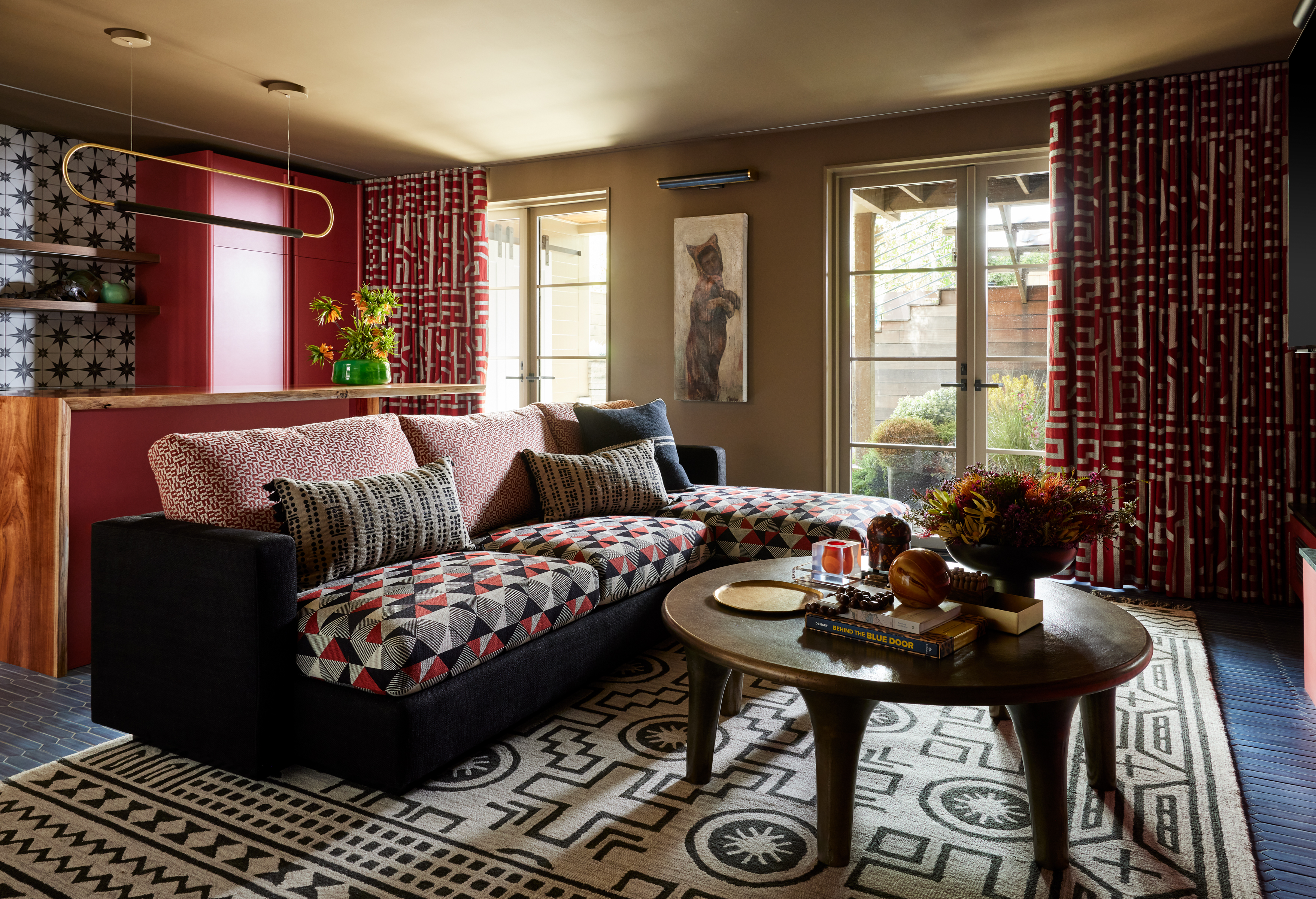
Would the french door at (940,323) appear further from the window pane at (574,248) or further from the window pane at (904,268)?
the window pane at (574,248)

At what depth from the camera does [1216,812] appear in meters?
2.01

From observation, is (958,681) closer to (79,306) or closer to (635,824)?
(635,824)

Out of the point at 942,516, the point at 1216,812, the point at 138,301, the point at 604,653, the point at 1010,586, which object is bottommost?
the point at 1216,812

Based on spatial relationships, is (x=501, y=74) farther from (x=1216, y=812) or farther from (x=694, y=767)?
(x=1216, y=812)

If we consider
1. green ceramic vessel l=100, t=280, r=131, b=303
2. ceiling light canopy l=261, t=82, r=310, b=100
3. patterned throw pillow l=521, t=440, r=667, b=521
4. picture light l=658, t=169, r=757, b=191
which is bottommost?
patterned throw pillow l=521, t=440, r=667, b=521

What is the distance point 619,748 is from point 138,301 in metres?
5.02

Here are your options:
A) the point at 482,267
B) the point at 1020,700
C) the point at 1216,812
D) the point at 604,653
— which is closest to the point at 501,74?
the point at 482,267

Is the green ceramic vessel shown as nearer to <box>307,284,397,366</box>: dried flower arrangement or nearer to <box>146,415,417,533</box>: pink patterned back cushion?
<box>307,284,397,366</box>: dried flower arrangement

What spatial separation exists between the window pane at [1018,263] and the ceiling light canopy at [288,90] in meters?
3.61

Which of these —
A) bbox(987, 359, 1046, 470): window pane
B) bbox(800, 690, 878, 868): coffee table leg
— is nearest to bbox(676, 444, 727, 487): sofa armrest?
bbox(987, 359, 1046, 470): window pane

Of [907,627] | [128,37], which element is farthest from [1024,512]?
[128,37]

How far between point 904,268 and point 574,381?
2.32 m

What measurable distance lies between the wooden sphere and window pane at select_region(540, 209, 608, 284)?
3.99 meters

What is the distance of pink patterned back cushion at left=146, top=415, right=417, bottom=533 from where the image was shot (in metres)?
2.39
